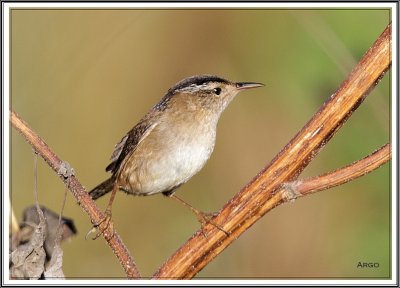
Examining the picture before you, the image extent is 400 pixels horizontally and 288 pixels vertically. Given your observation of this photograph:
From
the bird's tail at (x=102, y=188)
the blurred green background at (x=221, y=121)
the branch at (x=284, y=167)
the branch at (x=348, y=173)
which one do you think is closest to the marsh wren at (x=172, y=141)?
the bird's tail at (x=102, y=188)

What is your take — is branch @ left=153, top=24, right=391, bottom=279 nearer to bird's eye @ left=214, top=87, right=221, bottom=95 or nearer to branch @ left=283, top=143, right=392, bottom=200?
branch @ left=283, top=143, right=392, bottom=200

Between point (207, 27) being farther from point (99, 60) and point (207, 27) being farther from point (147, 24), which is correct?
point (99, 60)

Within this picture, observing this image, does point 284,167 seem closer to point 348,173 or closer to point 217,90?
point 348,173

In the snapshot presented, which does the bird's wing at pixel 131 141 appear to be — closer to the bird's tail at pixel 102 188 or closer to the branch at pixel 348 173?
the bird's tail at pixel 102 188

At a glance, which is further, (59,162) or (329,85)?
(329,85)

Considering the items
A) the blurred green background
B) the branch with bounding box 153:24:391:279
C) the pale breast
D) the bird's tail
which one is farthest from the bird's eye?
the branch with bounding box 153:24:391:279

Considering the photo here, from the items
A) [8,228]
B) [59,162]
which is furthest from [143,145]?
[59,162]
